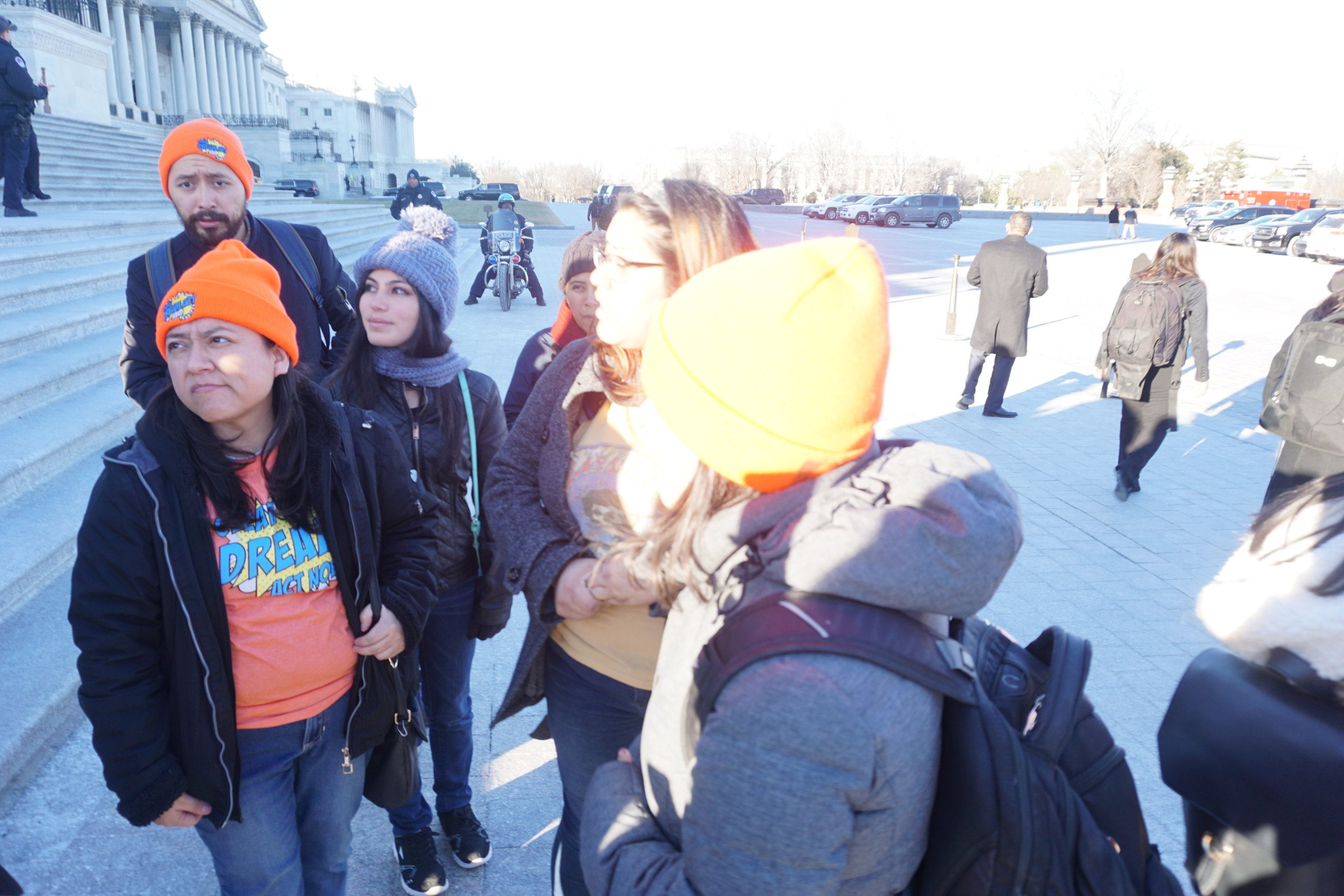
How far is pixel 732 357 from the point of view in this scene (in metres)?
1.04

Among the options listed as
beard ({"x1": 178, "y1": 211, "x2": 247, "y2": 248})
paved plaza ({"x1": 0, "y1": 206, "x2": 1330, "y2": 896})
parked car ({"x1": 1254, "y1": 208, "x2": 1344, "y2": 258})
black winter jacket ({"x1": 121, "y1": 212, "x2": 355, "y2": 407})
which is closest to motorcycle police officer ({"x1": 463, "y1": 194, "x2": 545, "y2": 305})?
paved plaza ({"x1": 0, "y1": 206, "x2": 1330, "y2": 896})

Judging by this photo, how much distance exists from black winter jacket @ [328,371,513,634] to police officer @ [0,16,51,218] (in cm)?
905

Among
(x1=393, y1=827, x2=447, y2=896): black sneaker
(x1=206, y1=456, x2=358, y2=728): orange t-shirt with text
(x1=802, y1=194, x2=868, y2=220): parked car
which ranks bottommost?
(x1=393, y1=827, x2=447, y2=896): black sneaker

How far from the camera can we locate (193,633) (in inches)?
64.8

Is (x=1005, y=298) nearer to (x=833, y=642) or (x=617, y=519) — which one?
(x=617, y=519)

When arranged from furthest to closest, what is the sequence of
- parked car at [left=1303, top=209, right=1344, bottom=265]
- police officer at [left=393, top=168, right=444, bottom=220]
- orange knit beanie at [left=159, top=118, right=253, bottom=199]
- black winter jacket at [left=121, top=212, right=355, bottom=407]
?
parked car at [left=1303, top=209, right=1344, bottom=265], police officer at [left=393, top=168, right=444, bottom=220], orange knit beanie at [left=159, top=118, right=253, bottom=199], black winter jacket at [left=121, top=212, right=355, bottom=407]

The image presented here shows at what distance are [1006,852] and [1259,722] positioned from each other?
456 millimetres

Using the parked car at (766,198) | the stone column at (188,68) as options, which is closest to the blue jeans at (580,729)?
the parked car at (766,198)

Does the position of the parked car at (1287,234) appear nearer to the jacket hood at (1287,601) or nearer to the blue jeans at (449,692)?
the jacket hood at (1287,601)

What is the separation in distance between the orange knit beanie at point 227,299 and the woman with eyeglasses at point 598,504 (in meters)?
0.67

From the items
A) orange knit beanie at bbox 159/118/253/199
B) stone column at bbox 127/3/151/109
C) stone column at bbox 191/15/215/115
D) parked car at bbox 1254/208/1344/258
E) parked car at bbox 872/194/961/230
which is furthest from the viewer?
stone column at bbox 191/15/215/115

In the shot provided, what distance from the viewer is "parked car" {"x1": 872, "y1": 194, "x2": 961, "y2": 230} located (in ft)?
129

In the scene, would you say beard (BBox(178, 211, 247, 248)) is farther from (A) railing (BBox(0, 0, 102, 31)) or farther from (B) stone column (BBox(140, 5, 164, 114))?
(B) stone column (BBox(140, 5, 164, 114))

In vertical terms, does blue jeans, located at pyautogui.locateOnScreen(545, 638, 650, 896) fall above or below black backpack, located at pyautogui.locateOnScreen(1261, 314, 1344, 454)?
below
